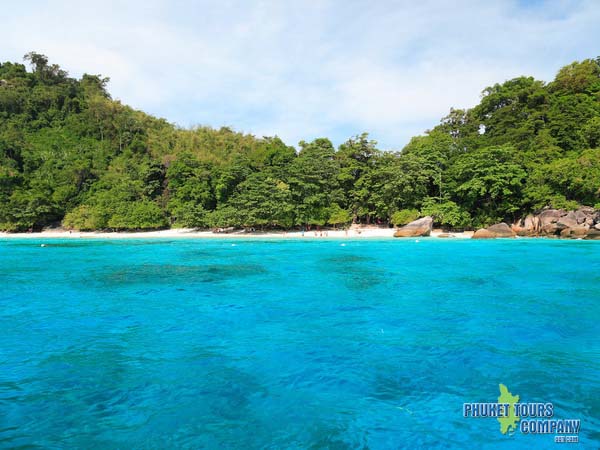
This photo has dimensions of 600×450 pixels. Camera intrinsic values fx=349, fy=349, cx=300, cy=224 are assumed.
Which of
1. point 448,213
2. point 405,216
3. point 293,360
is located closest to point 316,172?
point 405,216

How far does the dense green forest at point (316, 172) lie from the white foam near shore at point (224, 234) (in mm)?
1035

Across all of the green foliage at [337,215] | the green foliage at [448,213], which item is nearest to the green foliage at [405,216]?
the green foliage at [448,213]

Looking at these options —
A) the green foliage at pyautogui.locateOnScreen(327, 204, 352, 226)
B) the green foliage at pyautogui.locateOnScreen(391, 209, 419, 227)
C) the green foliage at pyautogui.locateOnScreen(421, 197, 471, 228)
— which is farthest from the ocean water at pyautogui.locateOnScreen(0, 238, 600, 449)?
the green foliage at pyautogui.locateOnScreen(327, 204, 352, 226)

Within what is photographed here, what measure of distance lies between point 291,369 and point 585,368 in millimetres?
4540

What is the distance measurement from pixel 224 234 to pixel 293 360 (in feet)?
98.1

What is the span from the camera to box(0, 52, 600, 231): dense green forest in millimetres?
29000

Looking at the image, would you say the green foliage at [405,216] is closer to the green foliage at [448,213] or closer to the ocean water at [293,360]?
the green foliage at [448,213]

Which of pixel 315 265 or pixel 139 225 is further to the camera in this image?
pixel 139 225

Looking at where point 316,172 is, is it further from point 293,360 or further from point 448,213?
point 293,360

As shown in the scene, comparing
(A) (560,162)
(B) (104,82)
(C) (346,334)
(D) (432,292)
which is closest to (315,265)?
(D) (432,292)

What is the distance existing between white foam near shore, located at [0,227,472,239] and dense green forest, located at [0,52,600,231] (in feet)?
3.40

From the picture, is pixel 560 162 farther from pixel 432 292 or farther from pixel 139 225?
A: pixel 139 225

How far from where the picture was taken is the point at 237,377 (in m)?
5.22

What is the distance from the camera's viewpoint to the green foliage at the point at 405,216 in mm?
30406
